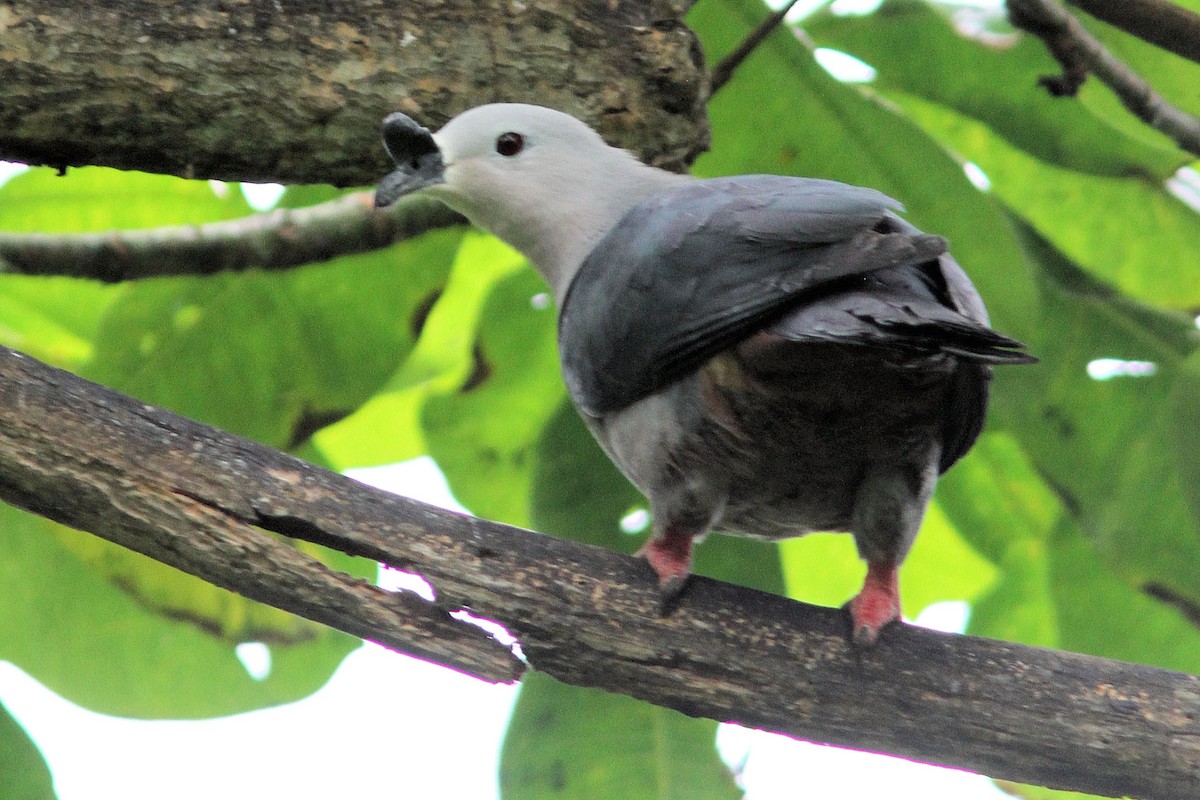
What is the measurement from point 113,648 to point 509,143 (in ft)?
5.69

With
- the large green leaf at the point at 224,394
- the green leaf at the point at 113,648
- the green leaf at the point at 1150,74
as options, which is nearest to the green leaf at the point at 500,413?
the large green leaf at the point at 224,394

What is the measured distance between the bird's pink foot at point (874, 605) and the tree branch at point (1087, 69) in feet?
4.40

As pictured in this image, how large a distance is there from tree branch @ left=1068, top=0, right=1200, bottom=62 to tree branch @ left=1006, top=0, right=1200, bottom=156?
0.10 meters

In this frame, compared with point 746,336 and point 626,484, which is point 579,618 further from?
point 626,484

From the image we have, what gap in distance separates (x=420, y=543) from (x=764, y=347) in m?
0.60

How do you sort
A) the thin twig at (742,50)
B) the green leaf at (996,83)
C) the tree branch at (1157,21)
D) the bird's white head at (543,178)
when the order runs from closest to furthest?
the bird's white head at (543,178), the tree branch at (1157,21), the thin twig at (742,50), the green leaf at (996,83)

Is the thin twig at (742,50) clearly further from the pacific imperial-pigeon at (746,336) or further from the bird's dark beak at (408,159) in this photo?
the bird's dark beak at (408,159)

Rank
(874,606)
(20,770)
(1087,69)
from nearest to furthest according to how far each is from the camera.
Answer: (874,606) → (20,770) → (1087,69)

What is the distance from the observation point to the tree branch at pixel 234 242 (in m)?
2.97

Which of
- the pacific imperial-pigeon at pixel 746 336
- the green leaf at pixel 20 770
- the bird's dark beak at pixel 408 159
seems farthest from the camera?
the green leaf at pixel 20 770

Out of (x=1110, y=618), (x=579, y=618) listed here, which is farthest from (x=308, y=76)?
(x=1110, y=618)

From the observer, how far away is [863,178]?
3.14m

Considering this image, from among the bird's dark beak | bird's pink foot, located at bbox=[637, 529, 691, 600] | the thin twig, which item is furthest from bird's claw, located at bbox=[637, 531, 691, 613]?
the thin twig

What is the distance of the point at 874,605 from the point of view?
7.07 ft
